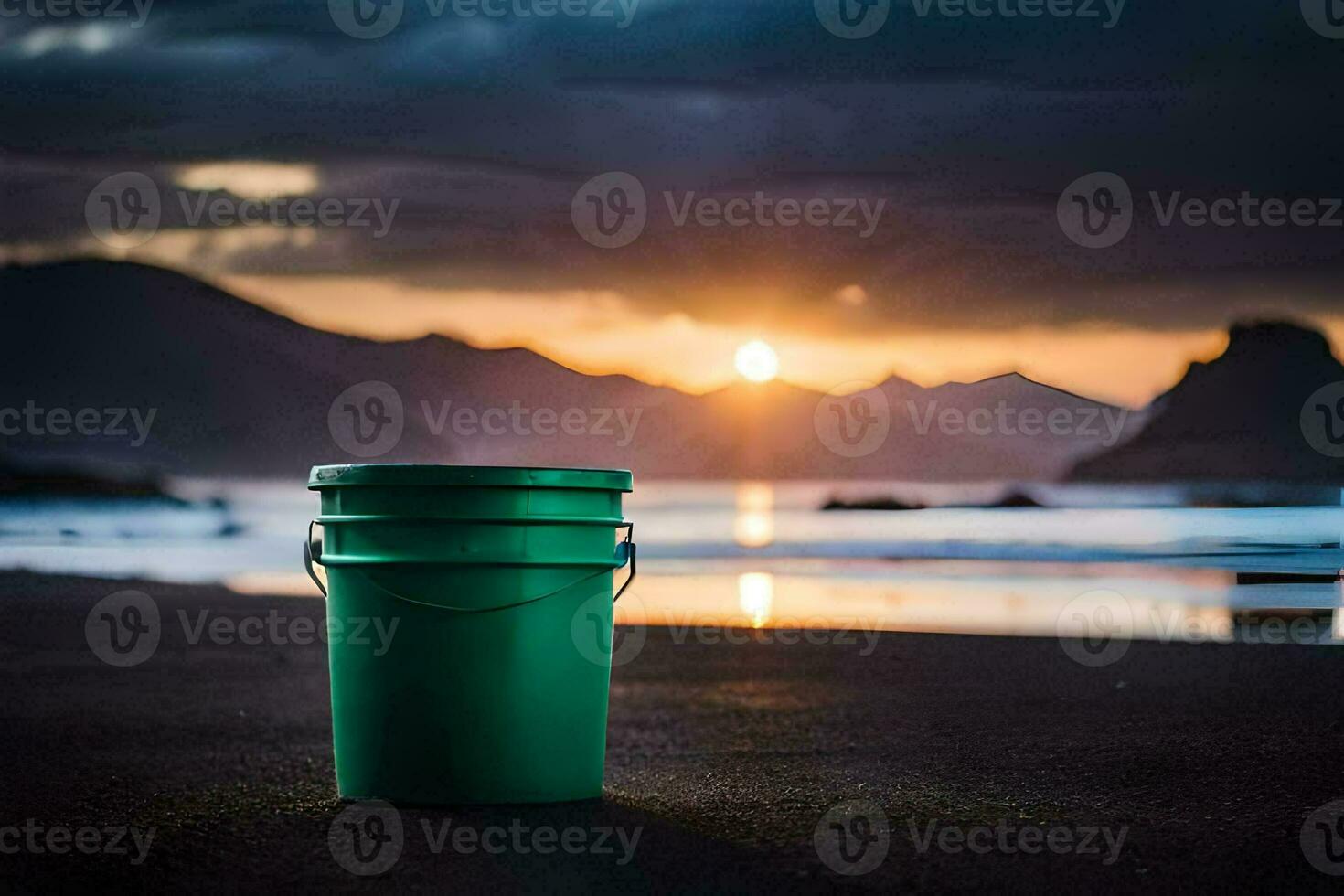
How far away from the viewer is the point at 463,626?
4660 millimetres

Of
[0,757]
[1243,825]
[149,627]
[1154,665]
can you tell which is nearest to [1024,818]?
[1243,825]

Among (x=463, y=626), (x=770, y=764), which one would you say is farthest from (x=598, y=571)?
(x=770, y=764)

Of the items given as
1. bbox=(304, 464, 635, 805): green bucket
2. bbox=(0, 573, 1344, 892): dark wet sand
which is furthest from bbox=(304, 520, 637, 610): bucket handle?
bbox=(0, 573, 1344, 892): dark wet sand

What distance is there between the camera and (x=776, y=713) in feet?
23.7

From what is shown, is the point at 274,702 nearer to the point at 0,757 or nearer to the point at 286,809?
the point at 0,757

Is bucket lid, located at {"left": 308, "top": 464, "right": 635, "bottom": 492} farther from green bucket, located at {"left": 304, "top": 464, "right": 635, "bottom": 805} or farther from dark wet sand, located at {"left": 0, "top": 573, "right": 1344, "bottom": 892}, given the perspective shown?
dark wet sand, located at {"left": 0, "top": 573, "right": 1344, "bottom": 892}

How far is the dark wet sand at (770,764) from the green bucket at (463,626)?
0.59 feet

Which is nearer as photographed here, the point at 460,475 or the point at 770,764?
the point at 460,475

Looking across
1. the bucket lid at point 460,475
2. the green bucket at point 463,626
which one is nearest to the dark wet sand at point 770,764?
the green bucket at point 463,626

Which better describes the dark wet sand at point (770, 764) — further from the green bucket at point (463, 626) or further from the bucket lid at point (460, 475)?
the bucket lid at point (460, 475)

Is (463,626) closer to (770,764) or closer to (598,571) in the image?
(598,571)

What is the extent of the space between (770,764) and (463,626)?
5.56 ft

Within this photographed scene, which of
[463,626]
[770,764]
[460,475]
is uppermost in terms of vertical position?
Answer: [460,475]

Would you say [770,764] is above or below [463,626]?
below
